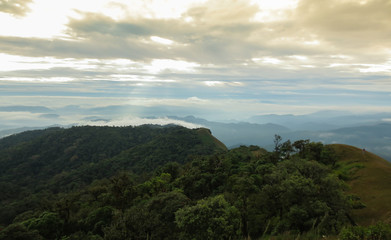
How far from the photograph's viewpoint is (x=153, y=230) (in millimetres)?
32156

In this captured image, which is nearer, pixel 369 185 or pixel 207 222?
pixel 207 222

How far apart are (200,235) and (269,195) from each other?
17.2 meters

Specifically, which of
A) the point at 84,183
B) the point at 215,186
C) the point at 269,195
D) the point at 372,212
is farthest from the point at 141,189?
the point at 84,183

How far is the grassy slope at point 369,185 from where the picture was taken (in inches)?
1442

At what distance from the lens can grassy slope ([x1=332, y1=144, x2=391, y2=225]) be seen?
36.6 meters

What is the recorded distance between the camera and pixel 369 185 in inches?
2023

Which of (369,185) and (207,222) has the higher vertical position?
(207,222)

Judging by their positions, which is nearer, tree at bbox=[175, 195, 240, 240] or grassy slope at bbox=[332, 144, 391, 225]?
tree at bbox=[175, 195, 240, 240]

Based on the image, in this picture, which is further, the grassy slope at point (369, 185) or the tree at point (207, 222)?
the grassy slope at point (369, 185)

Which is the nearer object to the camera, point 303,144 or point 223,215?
point 223,215

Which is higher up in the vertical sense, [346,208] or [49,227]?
[346,208]

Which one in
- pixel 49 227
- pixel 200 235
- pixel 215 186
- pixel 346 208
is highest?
pixel 346 208

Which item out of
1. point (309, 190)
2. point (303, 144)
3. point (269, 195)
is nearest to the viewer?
point (309, 190)

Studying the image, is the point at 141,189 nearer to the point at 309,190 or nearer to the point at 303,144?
the point at 309,190
